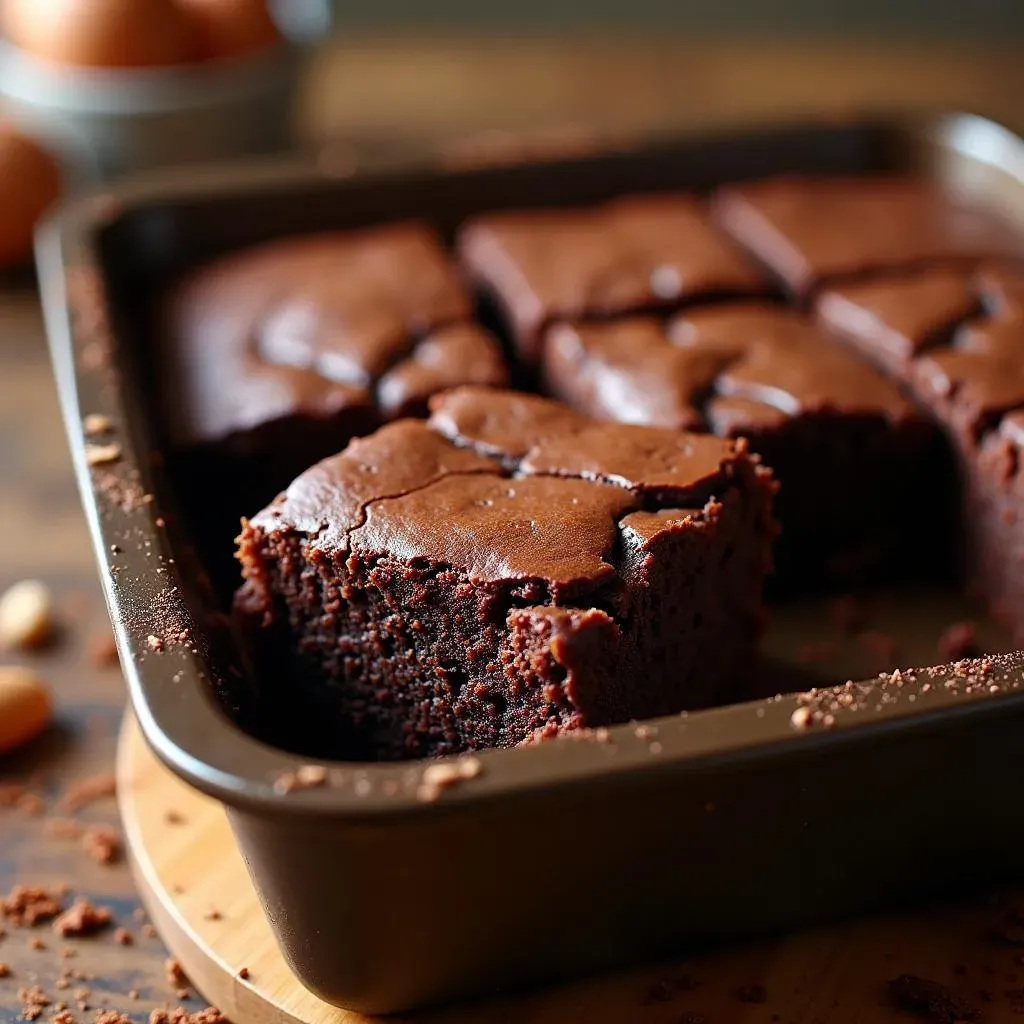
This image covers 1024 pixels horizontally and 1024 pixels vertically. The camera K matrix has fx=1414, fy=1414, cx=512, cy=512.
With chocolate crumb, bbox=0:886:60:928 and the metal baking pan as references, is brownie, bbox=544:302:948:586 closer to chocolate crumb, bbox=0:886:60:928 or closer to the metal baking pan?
the metal baking pan

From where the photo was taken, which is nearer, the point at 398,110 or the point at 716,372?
the point at 716,372

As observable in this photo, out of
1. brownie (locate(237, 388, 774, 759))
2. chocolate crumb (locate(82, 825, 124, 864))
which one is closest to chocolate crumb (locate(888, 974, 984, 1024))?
brownie (locate(237, 388, 774, 759))

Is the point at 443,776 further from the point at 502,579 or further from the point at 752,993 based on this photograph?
the point at 752,993

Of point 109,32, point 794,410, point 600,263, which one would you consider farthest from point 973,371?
point 109,32

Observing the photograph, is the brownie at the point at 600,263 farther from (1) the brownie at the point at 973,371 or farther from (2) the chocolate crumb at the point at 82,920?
(2) the chocolate crumb at the point at 82,920

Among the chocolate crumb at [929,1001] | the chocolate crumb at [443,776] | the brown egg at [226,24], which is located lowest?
the chocolate crumb at [929,1001]

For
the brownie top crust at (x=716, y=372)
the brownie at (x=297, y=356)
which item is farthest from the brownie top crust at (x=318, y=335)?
the brownie top crust at (x=716, y=372)
